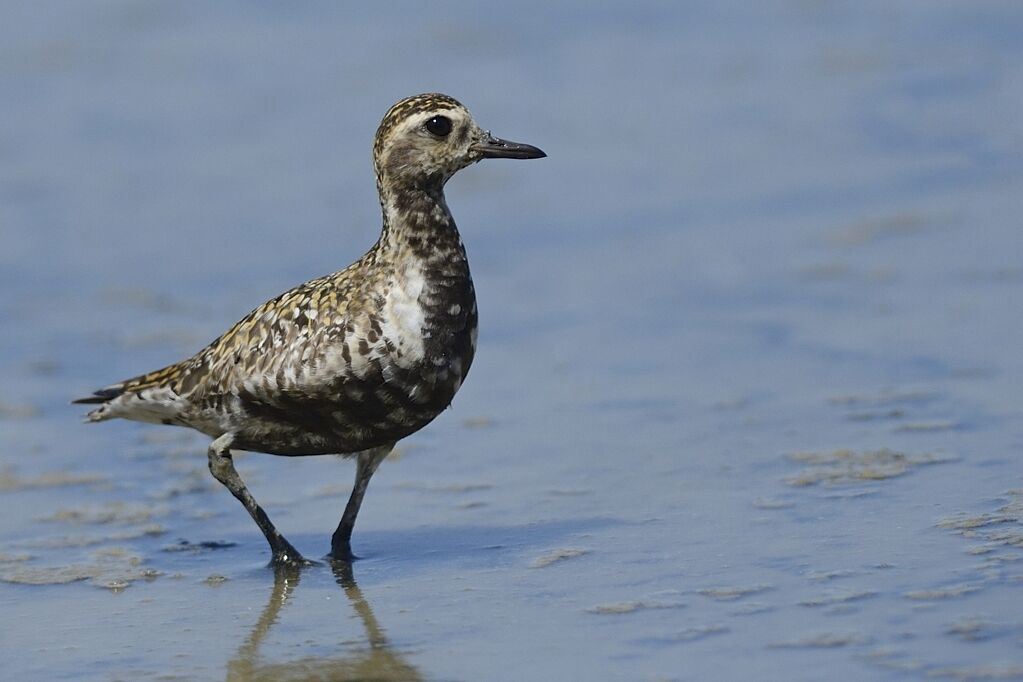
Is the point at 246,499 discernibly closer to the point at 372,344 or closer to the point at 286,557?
the point at 286,557

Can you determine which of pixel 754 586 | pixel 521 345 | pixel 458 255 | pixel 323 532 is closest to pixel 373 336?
pixel 458 255

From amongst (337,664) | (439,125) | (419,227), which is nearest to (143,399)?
(419,227)

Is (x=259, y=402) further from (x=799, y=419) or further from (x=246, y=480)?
(x=799, y=419)

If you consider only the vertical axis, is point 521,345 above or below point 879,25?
below

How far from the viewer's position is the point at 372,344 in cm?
925

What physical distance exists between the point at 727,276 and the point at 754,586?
5.97 meters

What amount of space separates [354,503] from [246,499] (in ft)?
1.94

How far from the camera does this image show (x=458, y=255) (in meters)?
9.62

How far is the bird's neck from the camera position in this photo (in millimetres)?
9547

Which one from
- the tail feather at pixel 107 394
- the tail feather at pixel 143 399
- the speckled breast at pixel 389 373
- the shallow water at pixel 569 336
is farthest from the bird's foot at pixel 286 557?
the tail feather at pixel 107 394

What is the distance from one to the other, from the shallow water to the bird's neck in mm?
1543

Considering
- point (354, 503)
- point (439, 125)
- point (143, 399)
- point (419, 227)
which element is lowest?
point (354, 503)

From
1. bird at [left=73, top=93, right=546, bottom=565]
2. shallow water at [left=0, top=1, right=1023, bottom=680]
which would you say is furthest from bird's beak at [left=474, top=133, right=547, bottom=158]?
shallow water at [left=0, top=1, right=1023, bottom=680]

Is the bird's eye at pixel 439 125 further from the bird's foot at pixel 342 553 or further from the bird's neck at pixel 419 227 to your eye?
the bird's foot at pixel 342 553
